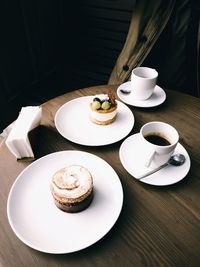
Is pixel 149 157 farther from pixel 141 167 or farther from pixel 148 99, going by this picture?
pixel 148 99

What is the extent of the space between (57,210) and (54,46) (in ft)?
8.56

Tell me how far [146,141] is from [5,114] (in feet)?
6.18

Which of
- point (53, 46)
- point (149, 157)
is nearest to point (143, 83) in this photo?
point (149, 157)

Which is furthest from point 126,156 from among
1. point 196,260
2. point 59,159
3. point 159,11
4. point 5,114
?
point 5,114

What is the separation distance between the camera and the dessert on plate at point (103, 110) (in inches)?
41.9

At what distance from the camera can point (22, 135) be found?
849 mm

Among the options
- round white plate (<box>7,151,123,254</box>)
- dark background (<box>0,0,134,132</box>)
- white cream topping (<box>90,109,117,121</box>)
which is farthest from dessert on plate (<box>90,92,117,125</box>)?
dark background (<box>0,0,134,132</box>)

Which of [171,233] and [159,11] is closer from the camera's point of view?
[171,233]

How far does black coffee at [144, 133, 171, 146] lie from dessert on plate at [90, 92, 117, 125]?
0.86 ft

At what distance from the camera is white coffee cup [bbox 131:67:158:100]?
113cm

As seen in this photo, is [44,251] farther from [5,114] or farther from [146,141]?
[5,114]

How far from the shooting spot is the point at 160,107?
3.94 ft

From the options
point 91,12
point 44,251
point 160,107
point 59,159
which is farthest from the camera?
point 91,12

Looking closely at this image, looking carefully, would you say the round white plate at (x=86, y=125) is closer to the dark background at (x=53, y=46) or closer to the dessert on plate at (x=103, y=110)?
the dessert on plate at (x=103, y=110)
